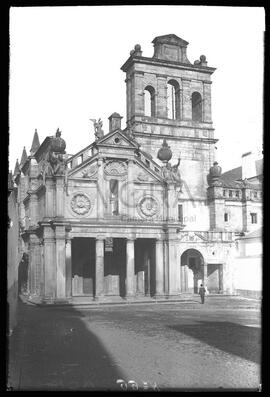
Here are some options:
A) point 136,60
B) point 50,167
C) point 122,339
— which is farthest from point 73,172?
point 122,339

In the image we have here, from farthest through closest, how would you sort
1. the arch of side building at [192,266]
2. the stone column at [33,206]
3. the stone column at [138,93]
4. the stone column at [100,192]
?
the stone column at [138,93] → the arch of side building at [192,266] → the stone column at [33,206] → the stone column at [100,192]

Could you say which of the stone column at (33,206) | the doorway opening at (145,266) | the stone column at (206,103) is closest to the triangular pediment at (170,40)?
the stone column at (206,103)

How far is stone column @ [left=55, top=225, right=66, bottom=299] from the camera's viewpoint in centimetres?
3378

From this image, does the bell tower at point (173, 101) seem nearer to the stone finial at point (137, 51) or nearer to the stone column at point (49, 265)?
the stone finial at point (137, 51)

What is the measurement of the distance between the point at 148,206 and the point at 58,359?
23.9 m

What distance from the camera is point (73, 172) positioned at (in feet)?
119

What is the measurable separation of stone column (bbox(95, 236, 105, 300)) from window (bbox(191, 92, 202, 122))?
17023 millimetres

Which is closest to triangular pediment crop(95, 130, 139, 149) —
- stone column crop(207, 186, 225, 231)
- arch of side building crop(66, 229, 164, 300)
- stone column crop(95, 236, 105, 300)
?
arch of side building crop(66, 229, 164, 300)

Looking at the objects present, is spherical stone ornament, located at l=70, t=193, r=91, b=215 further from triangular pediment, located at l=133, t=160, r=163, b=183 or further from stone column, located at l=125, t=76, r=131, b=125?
stone column, located at l=125, t=76, r=131, b=125

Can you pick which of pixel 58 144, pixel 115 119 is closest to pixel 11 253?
pixel 58 144

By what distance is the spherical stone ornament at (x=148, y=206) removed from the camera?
124 feet

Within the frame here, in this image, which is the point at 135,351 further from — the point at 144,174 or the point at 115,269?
the point at 115,269

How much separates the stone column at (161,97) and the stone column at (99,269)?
14.1m

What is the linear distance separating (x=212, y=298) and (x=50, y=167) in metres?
16.7
